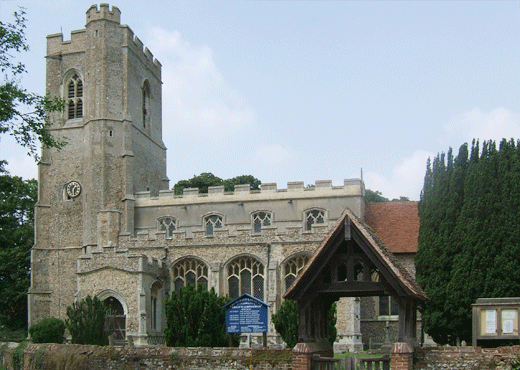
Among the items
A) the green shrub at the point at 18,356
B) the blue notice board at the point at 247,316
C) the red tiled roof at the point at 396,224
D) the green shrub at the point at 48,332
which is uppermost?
the red tiled roof at the point at 396,224

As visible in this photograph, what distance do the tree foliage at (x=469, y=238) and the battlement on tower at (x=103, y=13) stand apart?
21.0 metres

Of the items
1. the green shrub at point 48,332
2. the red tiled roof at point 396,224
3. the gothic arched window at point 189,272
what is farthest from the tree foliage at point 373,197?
the green shrub at point 48,332

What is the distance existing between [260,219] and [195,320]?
1329cm

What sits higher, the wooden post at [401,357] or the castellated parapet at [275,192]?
the castellated parapet at [275,192]

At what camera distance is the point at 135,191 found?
124 feet

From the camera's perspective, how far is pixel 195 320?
22.7 meters

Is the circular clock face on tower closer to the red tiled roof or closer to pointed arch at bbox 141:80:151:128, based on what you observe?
pointed arch at bbox 141:80:151:128

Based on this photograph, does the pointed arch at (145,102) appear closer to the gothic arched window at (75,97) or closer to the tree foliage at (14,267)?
the gothic arched window at (75,97)

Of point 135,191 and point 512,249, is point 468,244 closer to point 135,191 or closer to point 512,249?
point 512,249

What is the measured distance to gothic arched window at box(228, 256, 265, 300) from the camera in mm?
32406

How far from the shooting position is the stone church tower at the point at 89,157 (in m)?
36.4

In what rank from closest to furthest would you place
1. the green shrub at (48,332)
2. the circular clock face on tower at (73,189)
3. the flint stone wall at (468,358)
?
the flint stone wall at (468,358) < the green shrub at (48,332) < the circular clock face on tower at (73,189)

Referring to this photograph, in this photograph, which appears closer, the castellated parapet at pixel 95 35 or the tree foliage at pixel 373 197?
the castellated parapet at pixel 95 35

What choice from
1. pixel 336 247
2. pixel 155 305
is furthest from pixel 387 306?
pixel 336 247
